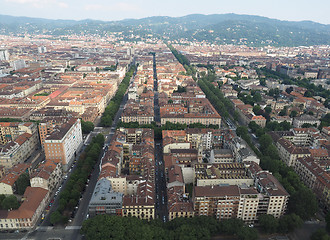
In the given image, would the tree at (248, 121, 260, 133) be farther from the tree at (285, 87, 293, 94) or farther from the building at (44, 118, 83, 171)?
the tree at (285, 87, 293, 94)

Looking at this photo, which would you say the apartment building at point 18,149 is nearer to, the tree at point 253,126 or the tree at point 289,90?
the tree at point 253,126

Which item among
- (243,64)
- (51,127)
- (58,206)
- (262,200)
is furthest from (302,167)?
(243,64)

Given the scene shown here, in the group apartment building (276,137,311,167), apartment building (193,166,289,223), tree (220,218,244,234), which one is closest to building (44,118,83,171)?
apartment building (193,166,289,223)

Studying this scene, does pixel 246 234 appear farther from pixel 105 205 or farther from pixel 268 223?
pixel 105 205

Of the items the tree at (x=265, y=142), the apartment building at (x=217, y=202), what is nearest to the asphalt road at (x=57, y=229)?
the apartment building at (x=217, y=202)

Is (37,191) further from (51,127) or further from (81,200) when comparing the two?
(51,127)
